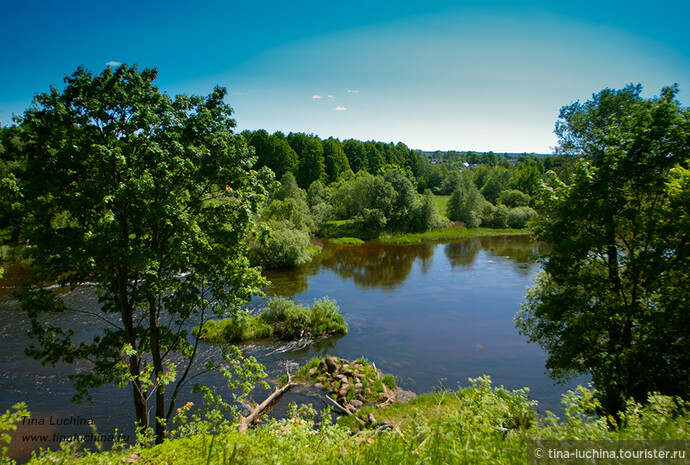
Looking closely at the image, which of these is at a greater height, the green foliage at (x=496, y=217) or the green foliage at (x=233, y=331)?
the green foliage at (x=496, y=217)

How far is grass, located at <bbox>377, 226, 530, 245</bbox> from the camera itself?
55.4 metres

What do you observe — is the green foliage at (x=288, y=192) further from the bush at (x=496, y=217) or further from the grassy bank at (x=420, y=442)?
the grassy bank at (x=420, y=442)

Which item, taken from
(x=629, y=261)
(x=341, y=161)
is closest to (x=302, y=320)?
(x=629, y=261)

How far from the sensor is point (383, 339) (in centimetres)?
2134

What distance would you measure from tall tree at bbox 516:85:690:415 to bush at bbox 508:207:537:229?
54.2 metres

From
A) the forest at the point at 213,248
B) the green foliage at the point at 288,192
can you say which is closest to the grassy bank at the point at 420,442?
the forest at the point at 213,248

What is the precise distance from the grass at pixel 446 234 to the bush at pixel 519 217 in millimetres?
2381

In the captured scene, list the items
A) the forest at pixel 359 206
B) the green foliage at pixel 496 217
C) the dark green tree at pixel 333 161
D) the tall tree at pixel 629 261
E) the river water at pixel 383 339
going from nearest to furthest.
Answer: the tall tree at pixel 629 261, the river water at pixel 383 339, the forest at pixel 359 206, the green foliage at pixel 496 217, the dark green tree at pixel 333 161

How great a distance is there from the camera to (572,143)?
24.0 metres

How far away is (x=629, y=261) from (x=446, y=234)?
4782 cm

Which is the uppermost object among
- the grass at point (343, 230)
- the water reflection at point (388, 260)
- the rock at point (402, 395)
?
the grass at point (343, 230)

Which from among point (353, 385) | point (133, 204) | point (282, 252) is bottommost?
point (353, 385)

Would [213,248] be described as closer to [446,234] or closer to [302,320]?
[302,320]

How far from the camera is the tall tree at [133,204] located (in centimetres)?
845
